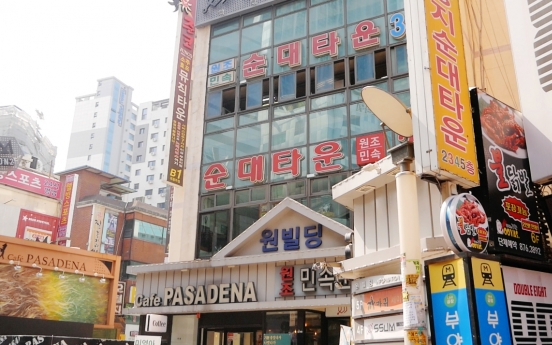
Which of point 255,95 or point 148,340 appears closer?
point 148,340

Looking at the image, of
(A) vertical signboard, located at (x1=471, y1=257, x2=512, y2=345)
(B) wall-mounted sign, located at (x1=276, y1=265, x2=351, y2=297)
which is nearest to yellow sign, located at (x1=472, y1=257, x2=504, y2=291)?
(A) vertical signboard, located at (x1=471, y1=257, x2=512, y2=345)

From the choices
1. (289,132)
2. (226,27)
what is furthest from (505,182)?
(226,27)

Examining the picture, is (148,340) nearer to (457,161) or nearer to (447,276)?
(447,276)

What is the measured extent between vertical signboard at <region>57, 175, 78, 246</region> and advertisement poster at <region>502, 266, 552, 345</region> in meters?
46.9

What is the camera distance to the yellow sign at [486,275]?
6.62m

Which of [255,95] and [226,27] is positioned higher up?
[226,27]

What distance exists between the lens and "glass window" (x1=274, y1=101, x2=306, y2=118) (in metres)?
21.8

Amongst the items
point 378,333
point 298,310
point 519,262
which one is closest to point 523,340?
point 519,262

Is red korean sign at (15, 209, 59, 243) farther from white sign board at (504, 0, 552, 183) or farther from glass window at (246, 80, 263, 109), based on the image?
white sign board at (504, 0, 552, 183)

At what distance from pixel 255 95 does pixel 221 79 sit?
2153 mm

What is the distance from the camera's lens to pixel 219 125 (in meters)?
23.7

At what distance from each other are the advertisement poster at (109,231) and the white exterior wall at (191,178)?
93.8ft

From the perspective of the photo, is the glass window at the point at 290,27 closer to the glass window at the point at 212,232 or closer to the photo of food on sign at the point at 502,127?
the glass window at the point at 212,232

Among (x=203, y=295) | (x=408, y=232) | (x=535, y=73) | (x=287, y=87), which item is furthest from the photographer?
(x=287, y=87)
